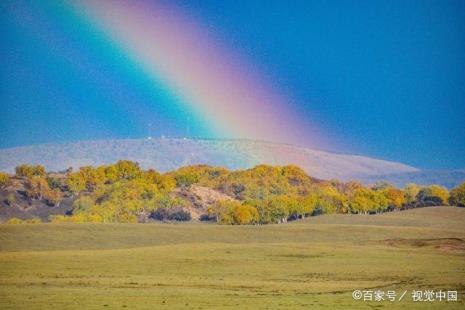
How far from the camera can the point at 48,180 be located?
171500 mm

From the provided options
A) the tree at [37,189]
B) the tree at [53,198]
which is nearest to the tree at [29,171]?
the tree at [37,189]

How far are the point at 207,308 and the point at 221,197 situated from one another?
5601 inches

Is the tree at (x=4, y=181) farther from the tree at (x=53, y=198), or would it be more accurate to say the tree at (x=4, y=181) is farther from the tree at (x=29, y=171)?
the tree at (x=29, y=171)

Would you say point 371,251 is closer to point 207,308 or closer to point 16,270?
point 16,270

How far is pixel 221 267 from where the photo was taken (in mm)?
58625

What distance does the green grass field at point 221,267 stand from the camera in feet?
122

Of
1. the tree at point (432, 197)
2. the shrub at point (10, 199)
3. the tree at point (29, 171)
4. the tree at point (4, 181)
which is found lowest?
the shrub at point (10, 199)

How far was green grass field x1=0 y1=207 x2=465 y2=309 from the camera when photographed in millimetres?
37094

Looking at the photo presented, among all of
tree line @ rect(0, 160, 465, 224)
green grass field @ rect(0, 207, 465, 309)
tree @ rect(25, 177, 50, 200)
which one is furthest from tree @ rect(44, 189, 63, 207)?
green grass field @ rect(0, 207, 465, 309)

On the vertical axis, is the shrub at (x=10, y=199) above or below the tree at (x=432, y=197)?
below

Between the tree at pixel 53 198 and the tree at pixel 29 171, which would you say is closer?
the tree at pixel 53 198

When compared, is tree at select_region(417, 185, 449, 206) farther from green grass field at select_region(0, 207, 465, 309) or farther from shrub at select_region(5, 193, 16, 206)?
shrub at select_region(5, 193, 16, 206)

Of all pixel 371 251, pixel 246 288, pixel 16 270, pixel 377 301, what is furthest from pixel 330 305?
pixel 371 251

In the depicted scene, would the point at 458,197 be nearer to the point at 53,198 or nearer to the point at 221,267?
the point at 53,198
